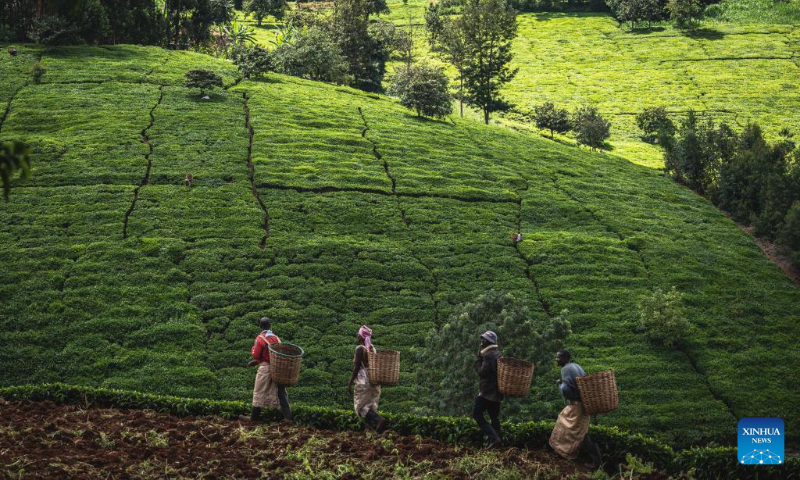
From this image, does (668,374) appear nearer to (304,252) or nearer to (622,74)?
(304,252)

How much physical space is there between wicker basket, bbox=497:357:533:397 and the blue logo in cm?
465

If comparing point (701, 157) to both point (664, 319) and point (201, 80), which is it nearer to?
point (664, 319)

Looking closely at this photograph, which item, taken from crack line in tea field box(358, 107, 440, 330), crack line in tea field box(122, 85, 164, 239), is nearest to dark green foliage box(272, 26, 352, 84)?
crack line in tea field box(358, 107, 440, 330)

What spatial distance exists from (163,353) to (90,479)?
51.7 ft

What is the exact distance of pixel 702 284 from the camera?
128 feet

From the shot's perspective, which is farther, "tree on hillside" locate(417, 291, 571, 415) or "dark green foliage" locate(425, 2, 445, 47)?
"dark green foliage" locate(425, 2, 445, 47)

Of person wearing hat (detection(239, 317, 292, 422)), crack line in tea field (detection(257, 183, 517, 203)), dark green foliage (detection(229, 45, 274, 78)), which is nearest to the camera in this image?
person wearing hat (detection(239, 317, 292, 422))

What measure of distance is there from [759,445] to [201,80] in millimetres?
49389

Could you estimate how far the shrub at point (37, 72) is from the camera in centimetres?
5525

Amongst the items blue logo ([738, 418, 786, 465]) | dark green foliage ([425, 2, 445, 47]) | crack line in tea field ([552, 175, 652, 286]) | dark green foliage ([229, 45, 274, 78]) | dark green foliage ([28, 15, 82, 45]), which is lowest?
crack line in tea field ([552, 175, 652, 286])

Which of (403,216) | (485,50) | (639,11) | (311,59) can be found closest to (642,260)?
(403,216)

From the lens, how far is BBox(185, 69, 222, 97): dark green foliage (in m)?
56.2

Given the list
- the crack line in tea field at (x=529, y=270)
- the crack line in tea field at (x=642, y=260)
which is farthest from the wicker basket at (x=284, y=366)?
the crack line in tea field at (x=642, y=260)

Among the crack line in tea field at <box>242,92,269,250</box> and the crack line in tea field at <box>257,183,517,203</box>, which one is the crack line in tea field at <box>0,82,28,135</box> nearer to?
the crack line in tea field at <box>242,92,269,250</box>
